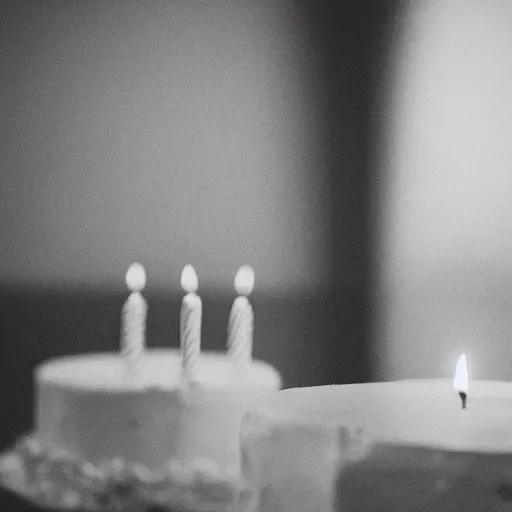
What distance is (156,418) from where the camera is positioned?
0.82 m

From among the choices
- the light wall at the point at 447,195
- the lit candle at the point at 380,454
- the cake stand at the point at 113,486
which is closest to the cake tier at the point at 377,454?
the lit candle at the point at 380,454


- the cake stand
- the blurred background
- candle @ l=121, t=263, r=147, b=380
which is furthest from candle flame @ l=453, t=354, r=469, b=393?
the blurred background

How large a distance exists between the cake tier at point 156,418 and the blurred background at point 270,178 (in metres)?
0.34

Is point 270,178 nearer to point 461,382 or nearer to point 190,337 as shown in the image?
point 190,337

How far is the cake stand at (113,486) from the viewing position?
0.73 meters

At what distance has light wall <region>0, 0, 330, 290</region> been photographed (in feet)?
3.92

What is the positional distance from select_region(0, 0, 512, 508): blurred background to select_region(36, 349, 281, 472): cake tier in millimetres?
343

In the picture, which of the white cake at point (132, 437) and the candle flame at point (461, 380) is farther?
the white cake at point (132, 437)

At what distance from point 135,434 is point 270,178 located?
20.7 inches

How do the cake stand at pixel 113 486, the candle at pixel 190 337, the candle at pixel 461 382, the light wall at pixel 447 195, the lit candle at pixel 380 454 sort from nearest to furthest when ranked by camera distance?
the lit candle at pixel 380 454 → the candle at pixel 461 382 → the cake stand at pixel 113 486 → the candle at pixel 190 337 → the light wall at pixel 447 195

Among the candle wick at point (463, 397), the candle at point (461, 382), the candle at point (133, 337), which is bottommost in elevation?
the candle at point (133, 337)

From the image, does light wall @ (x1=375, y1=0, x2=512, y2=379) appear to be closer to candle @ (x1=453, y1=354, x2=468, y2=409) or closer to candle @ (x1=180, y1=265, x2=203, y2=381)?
candle @ (x1=180, y1=265, x2=203, y2=381)

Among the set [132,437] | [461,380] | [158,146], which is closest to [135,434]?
[132,437]

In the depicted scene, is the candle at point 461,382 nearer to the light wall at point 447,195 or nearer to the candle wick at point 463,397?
the candle wick at point 463,397
